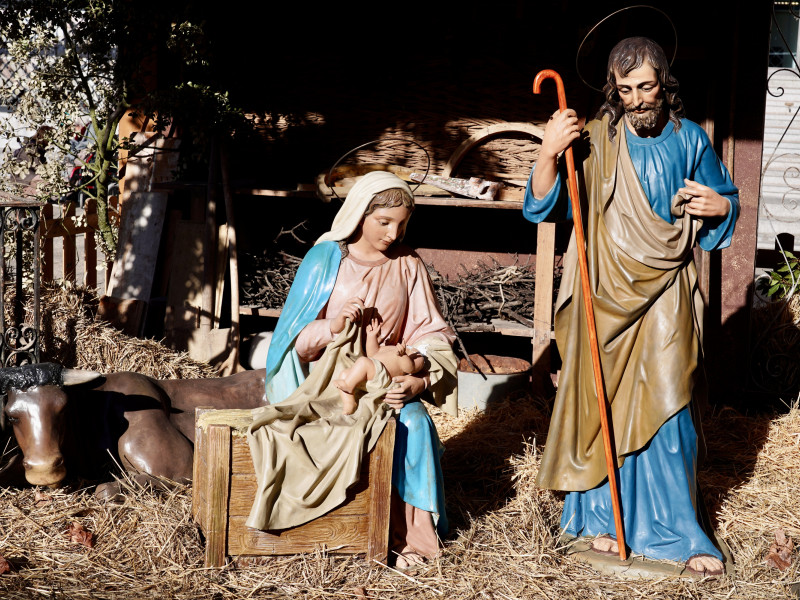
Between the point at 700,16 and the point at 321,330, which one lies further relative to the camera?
the point at 700,16

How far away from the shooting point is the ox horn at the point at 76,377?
466 centimetres

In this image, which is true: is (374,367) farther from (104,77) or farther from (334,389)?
(104,77)

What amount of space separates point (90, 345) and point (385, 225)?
327 centimetres

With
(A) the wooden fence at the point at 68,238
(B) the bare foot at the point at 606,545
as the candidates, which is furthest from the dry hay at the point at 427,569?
(A) the wooden fence at the point at 68,238

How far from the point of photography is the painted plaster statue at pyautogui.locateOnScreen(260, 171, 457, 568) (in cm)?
407

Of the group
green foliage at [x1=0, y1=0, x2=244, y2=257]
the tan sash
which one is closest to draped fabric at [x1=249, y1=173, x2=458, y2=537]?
the tan sash

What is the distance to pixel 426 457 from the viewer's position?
406 centimetres

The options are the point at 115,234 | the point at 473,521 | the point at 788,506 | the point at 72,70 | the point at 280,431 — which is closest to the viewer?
the point at 280,431

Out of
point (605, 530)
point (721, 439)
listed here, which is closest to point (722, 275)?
point (721, 439)

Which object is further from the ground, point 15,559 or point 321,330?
point 321,330

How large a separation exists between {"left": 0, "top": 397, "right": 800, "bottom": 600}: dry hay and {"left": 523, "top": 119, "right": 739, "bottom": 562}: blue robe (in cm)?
21

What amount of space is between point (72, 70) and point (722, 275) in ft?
16.6

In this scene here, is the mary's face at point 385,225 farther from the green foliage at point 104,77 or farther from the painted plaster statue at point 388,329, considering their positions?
the green foliage at point 104,77

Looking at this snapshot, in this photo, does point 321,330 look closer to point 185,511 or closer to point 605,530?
point 185,511
